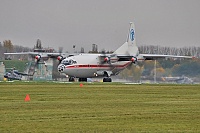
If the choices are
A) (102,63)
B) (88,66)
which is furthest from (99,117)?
(102,63)

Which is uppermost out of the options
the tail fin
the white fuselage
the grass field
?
the tail fin

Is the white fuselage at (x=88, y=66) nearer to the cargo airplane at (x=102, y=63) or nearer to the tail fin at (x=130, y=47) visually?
the cargo airplane at (x=102, y=63)

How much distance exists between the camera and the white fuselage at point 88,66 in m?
94.1

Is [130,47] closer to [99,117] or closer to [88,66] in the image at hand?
[88,66]

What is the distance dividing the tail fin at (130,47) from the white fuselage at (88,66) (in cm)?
271

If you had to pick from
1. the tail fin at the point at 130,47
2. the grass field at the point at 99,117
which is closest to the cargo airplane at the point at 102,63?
the tail fin at the point at 130,47

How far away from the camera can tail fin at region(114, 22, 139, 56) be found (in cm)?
10381

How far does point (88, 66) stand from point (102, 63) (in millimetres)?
2829

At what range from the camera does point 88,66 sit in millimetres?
97125

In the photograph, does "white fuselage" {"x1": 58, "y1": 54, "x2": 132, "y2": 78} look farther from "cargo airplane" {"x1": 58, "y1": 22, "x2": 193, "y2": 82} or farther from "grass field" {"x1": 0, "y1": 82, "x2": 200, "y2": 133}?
"grass field" {"x1": 0, "y1": 82, "x2": 200, "y2": 133}

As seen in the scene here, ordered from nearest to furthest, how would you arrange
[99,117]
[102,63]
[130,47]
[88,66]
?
[99,117] < [88,66] < [102,63] < [130,47]

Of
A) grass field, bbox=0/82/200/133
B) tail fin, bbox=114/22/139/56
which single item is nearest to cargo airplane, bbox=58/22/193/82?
tail fin, bbox=114/22/139/56

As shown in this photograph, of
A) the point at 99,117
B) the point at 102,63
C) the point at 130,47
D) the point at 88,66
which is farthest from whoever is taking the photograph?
the point at 130,47

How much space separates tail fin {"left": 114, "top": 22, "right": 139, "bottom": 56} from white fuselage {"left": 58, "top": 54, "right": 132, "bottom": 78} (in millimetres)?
2706
